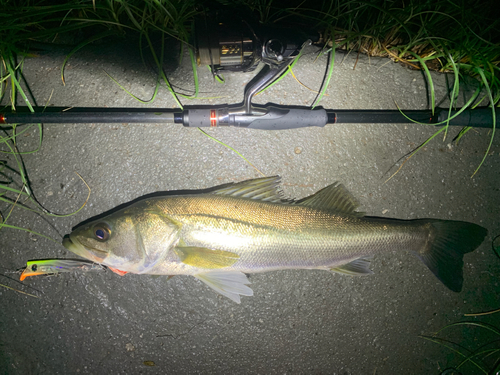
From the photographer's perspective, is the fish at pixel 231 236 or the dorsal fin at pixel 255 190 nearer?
the fish at pixel 231 236

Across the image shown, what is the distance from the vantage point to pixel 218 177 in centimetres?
221

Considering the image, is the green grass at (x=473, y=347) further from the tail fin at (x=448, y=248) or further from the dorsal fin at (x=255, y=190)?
the dorsal fin at (x=255, y=190)

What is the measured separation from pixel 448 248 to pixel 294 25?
2.22 metres

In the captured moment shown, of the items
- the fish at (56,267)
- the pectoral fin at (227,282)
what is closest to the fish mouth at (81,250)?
the fish at (56,267)

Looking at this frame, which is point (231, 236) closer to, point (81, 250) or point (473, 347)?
point (81, 250)

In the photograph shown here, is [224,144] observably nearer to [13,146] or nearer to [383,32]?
[383,32]

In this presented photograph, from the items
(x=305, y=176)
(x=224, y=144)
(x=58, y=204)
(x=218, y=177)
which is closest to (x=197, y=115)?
(x=224, y=144)

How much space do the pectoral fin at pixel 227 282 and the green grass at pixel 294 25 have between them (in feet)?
4.99

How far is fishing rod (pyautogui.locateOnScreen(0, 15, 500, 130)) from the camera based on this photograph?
1.69m

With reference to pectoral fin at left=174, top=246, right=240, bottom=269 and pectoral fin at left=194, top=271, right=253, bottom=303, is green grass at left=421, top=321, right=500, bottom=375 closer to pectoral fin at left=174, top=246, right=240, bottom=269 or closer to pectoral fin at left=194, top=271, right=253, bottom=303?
pectoral fin at left=194, top=271, right=253, bottom=303

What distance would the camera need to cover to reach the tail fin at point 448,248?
1.96m

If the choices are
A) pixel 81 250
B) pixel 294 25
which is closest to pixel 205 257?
pixel 81 250

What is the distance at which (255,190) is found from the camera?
1905 millimetres

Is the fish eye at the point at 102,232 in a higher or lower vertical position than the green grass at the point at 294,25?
lower
